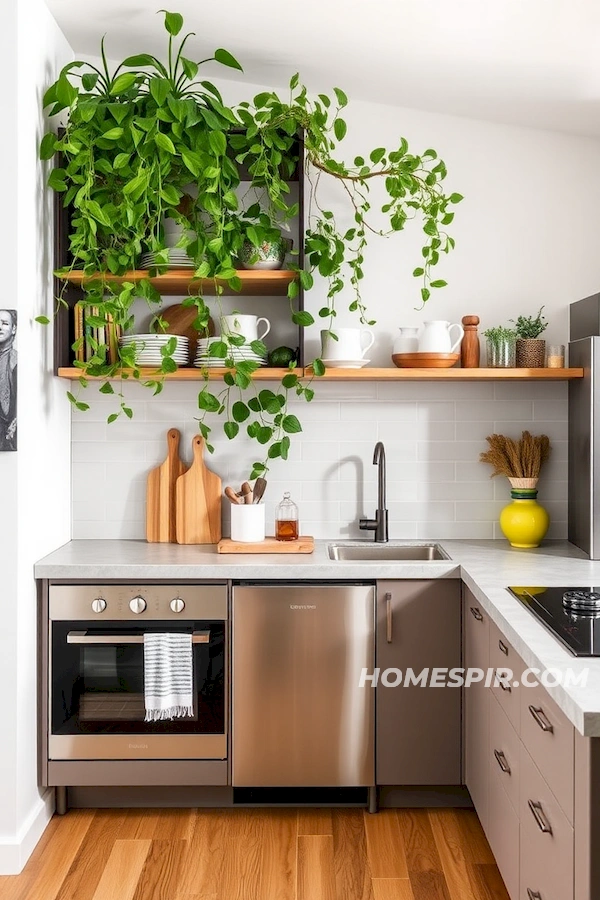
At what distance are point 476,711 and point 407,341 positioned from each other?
1354 millimetres

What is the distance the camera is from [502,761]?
2.39 metres

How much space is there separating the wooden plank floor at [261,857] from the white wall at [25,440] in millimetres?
149

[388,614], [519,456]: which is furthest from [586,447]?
[388,614]

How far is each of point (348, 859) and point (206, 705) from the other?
66 centimetres

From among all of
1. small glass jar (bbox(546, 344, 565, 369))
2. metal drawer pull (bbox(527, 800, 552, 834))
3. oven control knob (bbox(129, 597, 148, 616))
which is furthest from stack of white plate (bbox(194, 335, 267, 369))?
metal drawer pull (bbox(527, 800, 552, 834))

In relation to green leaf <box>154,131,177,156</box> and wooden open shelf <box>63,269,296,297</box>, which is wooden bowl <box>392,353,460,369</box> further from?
green leaf <box>154,131,177,156</box>

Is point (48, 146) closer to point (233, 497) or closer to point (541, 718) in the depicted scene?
point (233, 497)

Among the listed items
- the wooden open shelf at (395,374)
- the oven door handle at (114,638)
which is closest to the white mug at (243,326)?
the wooden open shelf at (395,374)

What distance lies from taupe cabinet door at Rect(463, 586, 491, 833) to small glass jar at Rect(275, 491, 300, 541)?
692 millimetres

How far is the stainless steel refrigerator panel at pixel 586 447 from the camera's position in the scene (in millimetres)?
3139

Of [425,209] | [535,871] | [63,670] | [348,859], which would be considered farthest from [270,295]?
[535,871]

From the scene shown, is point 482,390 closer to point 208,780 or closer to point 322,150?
point 322,150

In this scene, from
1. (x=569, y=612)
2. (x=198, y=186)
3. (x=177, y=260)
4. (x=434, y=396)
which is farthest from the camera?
(x=434, y=396)

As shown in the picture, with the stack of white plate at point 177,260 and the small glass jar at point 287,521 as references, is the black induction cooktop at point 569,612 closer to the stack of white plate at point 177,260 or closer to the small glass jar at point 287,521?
the small glass jar at point 287,521
